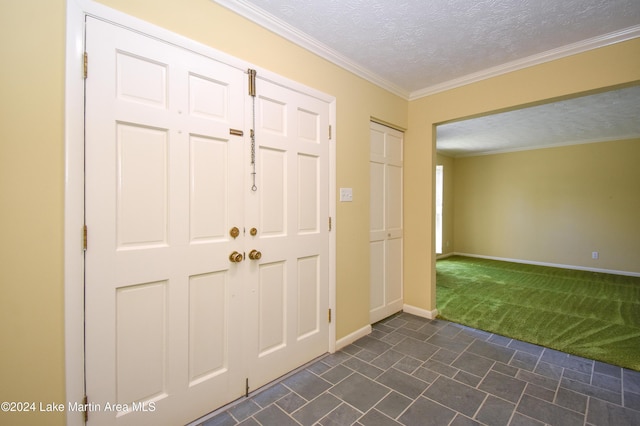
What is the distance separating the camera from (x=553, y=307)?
136 inches

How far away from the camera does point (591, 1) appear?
5.64ft

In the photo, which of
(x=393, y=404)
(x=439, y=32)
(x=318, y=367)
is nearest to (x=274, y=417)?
(x=318, y=367)

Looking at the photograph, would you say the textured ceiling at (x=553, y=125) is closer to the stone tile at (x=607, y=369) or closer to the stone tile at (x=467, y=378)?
the stone tile at (x=607, y=369)

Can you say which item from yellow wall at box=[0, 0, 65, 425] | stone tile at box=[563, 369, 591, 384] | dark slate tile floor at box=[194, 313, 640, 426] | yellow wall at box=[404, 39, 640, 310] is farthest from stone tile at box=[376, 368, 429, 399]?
yellow wall at box=[0, 0, 65, 425]

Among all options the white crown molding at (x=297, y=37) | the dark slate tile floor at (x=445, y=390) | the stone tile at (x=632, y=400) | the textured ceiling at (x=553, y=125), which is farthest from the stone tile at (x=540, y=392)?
the textured ceiling at (x=553, y=125)

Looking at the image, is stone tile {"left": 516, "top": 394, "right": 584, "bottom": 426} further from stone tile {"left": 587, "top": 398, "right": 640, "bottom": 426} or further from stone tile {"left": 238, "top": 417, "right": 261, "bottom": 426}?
stone tile {"left": 238, "top": 417, "right": 261, "bottom": 426}

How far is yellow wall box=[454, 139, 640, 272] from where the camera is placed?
5102 mm

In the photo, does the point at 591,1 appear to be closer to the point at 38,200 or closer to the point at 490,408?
the point at 490,408

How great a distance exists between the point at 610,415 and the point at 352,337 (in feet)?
5.66

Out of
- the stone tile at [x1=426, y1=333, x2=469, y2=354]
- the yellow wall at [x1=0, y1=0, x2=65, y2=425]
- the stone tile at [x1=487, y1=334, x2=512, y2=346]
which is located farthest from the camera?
the stone tile at [x1=487, y1=334, x2=512, y2=346]

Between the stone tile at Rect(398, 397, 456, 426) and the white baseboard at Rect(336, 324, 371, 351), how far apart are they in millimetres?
791

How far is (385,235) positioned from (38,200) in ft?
8.91

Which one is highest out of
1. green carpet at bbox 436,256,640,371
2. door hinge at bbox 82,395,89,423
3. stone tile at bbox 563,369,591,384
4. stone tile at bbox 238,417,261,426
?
door hinge at bbox 82,395,89,423

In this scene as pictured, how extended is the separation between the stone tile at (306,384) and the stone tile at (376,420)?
351mm
